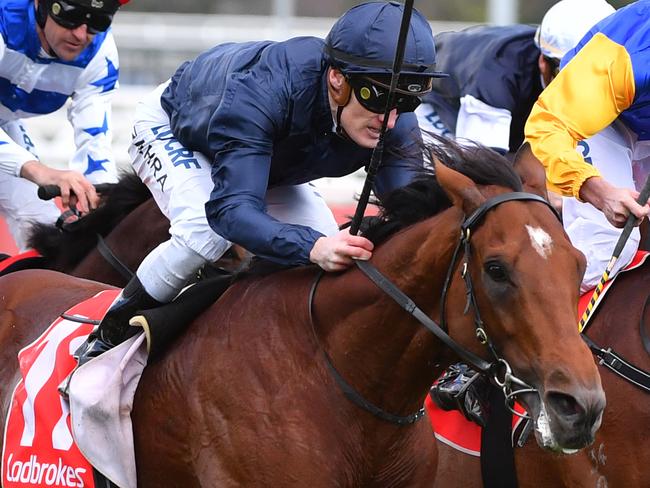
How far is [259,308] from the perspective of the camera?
4.01m

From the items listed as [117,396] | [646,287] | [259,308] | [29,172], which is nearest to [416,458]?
[259,308]

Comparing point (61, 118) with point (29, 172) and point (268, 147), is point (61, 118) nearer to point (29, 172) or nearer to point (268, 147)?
point (29, 172)

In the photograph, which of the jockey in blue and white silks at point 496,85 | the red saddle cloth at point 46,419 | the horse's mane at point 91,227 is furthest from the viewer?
the jockey in blue and white silks at point 496,85

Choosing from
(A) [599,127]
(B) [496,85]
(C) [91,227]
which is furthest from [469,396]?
(B) [496,85]

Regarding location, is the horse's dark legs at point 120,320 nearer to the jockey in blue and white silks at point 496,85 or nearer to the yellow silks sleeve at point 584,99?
the yellow silks sleeve at point 584,99

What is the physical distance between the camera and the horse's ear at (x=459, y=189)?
3.55 metres

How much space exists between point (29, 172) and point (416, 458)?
243cm

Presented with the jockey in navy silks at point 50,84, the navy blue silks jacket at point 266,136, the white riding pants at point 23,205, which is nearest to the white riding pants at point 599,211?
the navy blue silks jacket at point 266,136

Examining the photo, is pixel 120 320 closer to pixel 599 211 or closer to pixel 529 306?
pixel 529 306

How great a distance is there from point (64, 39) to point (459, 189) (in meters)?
2.98

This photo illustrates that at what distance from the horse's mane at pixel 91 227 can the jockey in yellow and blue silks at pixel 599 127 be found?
2.10m

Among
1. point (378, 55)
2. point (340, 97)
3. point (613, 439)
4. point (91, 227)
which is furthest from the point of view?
point (91, 227)

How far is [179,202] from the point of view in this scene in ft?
14.1

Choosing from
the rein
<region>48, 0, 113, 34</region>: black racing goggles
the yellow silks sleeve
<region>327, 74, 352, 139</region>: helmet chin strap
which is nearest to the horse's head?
<region>327, 74, 352, 139</region>: helmet chin strap
